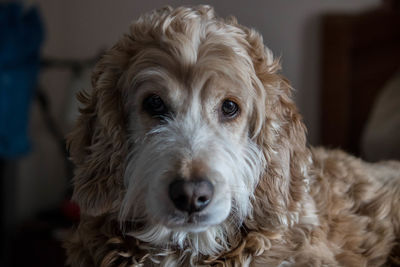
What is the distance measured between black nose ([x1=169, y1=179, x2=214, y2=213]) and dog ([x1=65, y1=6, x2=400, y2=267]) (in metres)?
0.07

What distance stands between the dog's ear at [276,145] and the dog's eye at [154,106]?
250 millimetres

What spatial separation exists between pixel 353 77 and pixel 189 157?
2219 millimetres

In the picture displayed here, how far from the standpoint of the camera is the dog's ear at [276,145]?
130 cm

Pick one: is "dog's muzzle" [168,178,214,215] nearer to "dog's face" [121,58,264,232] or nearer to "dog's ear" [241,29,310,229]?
"dog's face" [121,58,264,232]

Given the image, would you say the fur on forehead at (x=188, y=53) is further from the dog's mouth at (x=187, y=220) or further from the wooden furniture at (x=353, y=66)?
the wooden furniture at (x=353, y=66)

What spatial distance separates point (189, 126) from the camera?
48.6 inches

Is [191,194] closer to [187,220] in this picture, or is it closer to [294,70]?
[187,220]

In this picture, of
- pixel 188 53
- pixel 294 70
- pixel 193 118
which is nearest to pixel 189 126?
pixel 193 118

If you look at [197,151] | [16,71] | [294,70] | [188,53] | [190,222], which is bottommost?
[16,71]

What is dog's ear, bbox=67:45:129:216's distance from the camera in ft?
4.20

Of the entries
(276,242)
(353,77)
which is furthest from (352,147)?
(276,242)

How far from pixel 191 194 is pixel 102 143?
36cm

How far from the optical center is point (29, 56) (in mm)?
3145

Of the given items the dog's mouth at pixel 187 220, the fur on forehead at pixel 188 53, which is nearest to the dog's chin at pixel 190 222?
the dog's mouth at pixel 187 220
